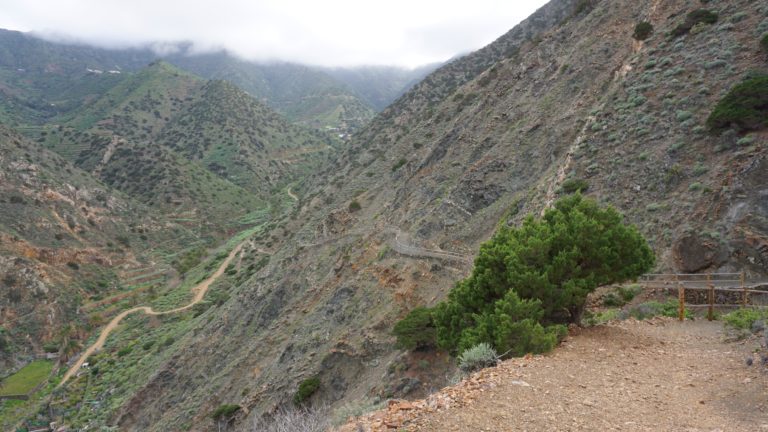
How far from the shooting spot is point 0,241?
55594 mm

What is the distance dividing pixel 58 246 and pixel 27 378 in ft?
66.8

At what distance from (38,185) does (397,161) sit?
53.1 meters

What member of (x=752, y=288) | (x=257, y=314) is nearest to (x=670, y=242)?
(x=752, y=288)

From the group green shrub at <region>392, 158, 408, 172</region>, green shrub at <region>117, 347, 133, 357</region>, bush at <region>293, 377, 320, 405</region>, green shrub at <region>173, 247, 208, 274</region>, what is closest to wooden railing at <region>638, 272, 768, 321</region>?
bush at <region>293, 377, 320, 405</region>

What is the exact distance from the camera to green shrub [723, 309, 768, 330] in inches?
420

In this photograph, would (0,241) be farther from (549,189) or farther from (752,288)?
(752,288)

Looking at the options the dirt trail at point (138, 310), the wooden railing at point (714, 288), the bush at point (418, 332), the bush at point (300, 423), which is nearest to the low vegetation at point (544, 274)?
the wooden railing at point (714, 288)

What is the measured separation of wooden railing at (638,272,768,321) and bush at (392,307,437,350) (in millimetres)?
7019

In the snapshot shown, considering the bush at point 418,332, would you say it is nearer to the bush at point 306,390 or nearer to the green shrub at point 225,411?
the bush at point 306,390

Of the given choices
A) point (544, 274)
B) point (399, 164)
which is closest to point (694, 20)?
point (544, 274)

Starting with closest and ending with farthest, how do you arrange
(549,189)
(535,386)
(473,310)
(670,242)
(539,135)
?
(535,386), (473,310), (670,242), (549,189), (539,135)

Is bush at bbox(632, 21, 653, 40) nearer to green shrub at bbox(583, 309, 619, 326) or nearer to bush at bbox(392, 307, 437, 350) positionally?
green shrub at bbox(583, 309, 619, 326)

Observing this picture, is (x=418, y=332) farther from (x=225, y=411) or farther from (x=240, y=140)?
(x=240, y=140)

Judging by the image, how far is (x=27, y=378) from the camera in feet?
154
